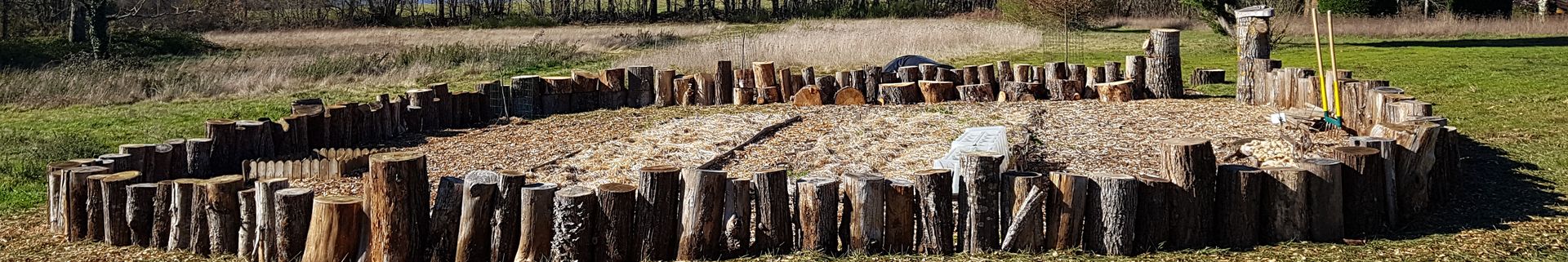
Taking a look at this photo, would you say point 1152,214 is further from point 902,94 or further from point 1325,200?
point 902,94

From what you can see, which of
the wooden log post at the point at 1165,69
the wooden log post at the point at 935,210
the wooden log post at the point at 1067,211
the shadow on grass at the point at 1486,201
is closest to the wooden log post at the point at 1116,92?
the wooden log post at the point at 1165,69

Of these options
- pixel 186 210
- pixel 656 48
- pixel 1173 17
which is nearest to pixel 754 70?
pixel 186 210

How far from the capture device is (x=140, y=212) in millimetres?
6371

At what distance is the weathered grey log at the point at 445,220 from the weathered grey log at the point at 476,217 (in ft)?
0.10

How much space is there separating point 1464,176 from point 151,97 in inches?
517

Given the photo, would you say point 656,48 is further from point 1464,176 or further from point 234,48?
point 1464,176

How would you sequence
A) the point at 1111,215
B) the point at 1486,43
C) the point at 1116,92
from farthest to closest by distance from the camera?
the point at 1486,43 → the point at 1116,92 → the point at 1111,215

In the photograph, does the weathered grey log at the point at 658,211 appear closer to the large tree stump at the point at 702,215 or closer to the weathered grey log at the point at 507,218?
the large tree stump at the point at 702,215

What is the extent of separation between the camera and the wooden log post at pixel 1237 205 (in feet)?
19.6

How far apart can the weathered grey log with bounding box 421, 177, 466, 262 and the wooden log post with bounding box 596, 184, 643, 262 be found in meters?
0.62

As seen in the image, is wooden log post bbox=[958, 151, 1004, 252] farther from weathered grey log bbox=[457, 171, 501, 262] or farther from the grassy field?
weathered grey log bbox=[457, 171, 501, 262]

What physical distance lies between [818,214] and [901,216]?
365 mm

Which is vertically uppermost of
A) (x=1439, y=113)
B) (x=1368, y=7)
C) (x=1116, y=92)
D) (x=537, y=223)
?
(x=1368, y=7)

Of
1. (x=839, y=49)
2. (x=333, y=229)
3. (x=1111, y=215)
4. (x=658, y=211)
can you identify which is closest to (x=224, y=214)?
(x=333, y=229)
